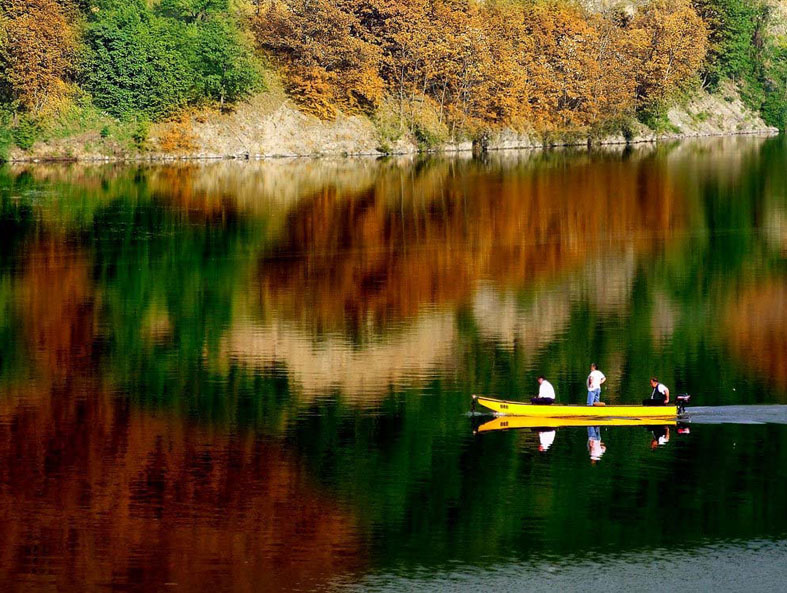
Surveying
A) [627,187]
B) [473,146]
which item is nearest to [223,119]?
[473,146]

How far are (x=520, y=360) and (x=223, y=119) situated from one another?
365 ft

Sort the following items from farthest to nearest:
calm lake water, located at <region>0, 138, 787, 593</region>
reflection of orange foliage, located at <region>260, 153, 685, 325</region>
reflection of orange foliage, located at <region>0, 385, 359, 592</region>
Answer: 1. reflection of orange foliage, located at <region>260, 153, 685, 325</region>
2. calm lake water, located at <region>0, 138, 787, 593</region>
3. reflection of orange foliage, located at <region>0, 385, 359, 592</region>

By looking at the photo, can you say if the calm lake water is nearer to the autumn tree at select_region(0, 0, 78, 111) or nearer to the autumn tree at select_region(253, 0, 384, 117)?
the autumn tree at select_region(0, 0, 78, 111)

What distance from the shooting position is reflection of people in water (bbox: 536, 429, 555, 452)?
42.5 m

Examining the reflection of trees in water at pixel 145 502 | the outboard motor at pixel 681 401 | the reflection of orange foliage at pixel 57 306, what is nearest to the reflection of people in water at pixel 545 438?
the outboard motor at pixel 681 401

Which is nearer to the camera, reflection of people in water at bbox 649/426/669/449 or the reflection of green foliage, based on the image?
reflection of people in water at bbox 649/426/669/449

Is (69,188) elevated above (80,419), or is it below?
above

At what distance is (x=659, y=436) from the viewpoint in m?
43.4

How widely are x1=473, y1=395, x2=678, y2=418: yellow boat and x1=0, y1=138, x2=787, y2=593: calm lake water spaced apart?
0.59 metres

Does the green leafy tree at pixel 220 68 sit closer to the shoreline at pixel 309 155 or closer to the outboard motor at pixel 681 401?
the shoreline at pixel 309 155

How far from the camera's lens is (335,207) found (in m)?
105

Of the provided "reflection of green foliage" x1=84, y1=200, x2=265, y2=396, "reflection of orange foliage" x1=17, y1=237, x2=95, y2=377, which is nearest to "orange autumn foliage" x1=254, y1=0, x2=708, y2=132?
"reflection of green foliage" x1=84, y1=200, x2=265, y2=396

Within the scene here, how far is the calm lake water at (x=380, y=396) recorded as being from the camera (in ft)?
112

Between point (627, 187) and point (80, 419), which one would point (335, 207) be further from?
point (80, 419)
